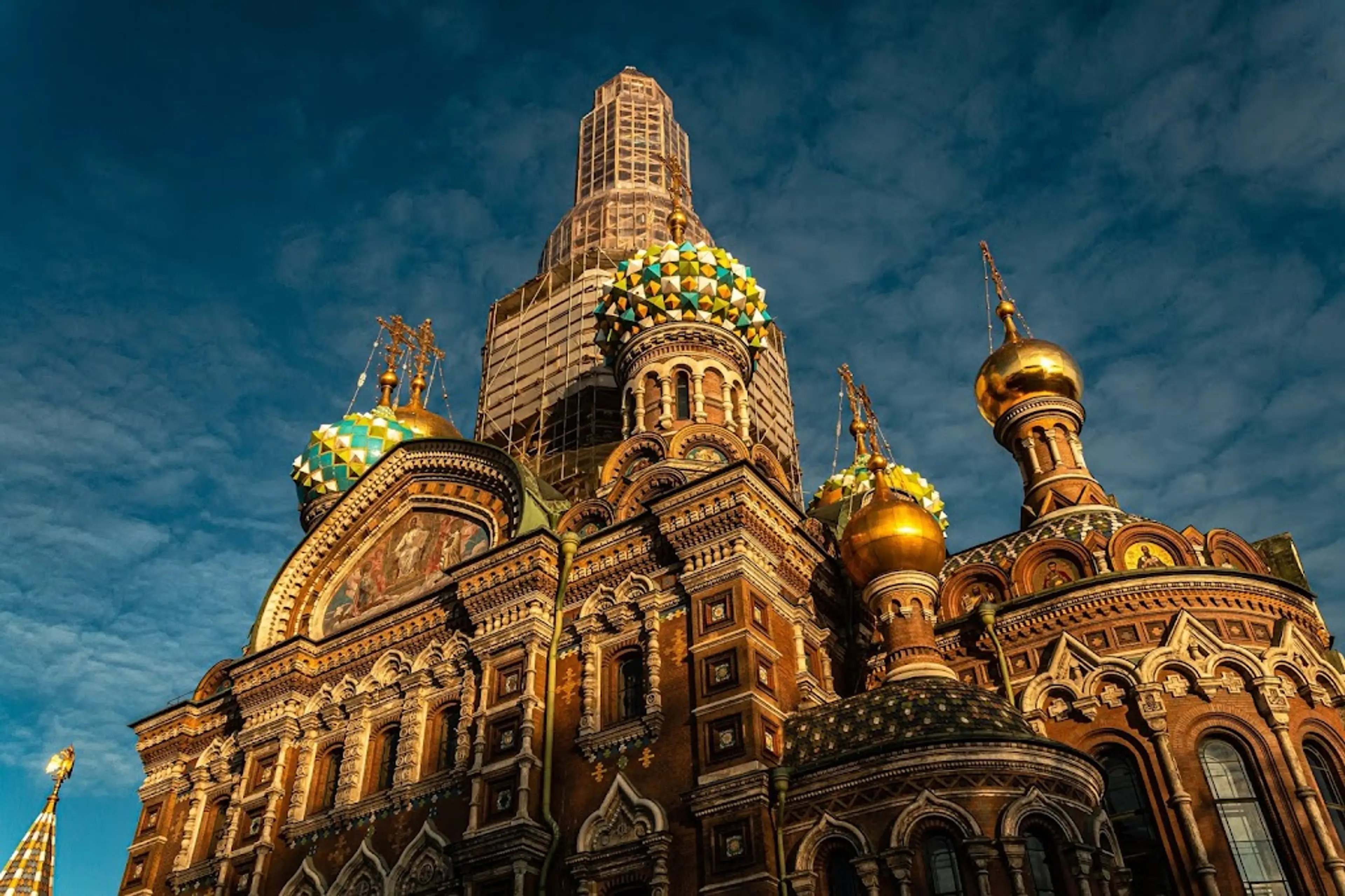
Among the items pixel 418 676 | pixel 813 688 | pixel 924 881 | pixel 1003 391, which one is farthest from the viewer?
pixel 1003 391

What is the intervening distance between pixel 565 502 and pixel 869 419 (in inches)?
225

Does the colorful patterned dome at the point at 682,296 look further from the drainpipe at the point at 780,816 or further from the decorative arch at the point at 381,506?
the drainpipe at the point at 780,816

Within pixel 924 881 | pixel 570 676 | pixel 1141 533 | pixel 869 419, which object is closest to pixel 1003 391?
pixel 869 419

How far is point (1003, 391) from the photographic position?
17.1 m

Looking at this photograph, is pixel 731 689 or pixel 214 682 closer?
pixel 731 689

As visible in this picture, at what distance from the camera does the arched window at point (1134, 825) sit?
11000 mm

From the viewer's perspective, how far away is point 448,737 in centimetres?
1285

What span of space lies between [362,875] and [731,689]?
4.66 meters

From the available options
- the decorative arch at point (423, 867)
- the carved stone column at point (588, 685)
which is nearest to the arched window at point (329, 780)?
the decorative arch at point (423, 867)

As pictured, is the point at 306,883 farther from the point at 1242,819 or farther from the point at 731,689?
the point at 1242,819

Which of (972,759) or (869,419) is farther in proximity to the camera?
(869,419)

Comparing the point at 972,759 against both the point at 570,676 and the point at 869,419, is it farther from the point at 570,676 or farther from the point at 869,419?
the point at 869,419

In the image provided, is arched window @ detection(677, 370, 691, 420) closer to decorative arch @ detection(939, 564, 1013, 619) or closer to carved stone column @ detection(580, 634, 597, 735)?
decorative arch @ detection(939, 564, 1013, 619)

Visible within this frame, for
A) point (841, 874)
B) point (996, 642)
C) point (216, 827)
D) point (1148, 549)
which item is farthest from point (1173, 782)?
point (216, 827)
